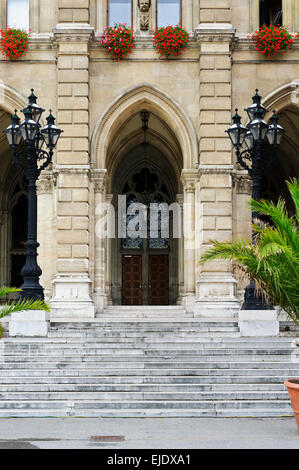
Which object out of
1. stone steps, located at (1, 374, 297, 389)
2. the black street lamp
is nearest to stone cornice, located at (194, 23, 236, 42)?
the black street lamp

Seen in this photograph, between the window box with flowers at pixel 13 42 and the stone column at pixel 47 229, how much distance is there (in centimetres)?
393

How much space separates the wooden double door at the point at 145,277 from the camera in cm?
2813

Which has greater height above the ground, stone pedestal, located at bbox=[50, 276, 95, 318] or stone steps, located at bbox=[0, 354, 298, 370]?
stone pedestal, located at bbox=[50, 276, 95, 318]

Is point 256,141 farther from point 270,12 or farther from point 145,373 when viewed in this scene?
point 270,12

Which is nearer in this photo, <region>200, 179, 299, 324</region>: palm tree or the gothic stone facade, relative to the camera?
<region>200, 179, 299, 324</region>: palm tree

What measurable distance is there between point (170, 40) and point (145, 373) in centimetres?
1186

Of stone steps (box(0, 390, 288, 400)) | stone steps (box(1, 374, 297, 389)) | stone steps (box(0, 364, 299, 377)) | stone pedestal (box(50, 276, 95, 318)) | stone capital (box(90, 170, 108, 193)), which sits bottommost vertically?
stone steps (box(0, 390, 288, 400))

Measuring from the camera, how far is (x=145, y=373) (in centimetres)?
1381

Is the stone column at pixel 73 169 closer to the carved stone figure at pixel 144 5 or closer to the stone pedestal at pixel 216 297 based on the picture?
the carved stone figure at pixel 144 5

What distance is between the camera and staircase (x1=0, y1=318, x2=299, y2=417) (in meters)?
12.3

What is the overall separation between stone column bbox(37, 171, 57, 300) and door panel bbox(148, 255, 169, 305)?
7607 millimetres

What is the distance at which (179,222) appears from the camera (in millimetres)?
27281

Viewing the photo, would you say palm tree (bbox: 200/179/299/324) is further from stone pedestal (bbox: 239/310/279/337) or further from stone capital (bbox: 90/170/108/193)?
stone capital (bbox: 90/170/108/193)

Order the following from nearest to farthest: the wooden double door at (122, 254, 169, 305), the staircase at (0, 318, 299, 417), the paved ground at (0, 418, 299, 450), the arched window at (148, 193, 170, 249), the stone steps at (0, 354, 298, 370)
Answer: the paved ground at (0, 418, 299, 450), the staircase at (0, 318, 299, 417), the stone steps at (0, 354, 298, 370), the wooden double door at (122, 254, 169, 305), the arched window at (148, 193, 170, 249)
